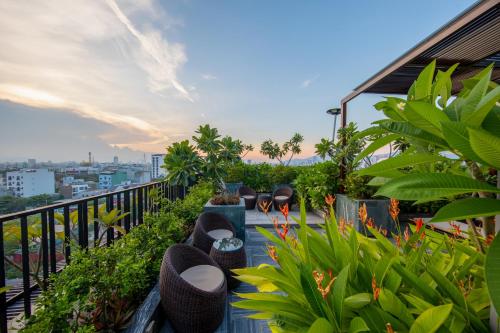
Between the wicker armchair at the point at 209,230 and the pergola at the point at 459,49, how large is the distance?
11.1 ft

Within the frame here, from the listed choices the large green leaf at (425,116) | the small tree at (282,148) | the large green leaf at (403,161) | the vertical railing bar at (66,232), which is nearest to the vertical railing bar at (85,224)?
the vertical railing bar at (66,232)

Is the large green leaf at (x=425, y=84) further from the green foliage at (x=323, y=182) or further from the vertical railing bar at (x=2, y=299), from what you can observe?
the green foliage at (x=323, y=182)

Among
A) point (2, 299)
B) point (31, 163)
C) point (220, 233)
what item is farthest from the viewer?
point (31, 163)

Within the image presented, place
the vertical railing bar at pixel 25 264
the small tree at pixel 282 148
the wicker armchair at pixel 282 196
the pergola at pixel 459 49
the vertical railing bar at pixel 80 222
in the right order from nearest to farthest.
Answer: the vertical railing bar at pixel 25 264
the vertical railing bar at pixel 80 222
the pergola at pixel 459 49
the wicker armchair at pixel 282 196
the small tree at pixel 282 148

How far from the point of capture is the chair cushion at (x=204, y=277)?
6.91 feet

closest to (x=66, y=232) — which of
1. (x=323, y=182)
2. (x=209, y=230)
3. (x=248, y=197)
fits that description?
(x=209, y=230)

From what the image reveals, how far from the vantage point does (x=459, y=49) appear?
3.32 metres

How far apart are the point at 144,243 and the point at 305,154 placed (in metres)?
15.1

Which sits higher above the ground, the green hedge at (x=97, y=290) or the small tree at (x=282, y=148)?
the small tree at (x=282, y=148)

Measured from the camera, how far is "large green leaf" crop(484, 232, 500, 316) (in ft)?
1.22

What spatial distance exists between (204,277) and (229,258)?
0.54m

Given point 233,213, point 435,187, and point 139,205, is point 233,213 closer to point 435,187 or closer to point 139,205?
point 139,205

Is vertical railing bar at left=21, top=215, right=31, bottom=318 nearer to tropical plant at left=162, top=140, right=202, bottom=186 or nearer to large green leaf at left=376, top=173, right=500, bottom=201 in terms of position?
large green leaf at left=376, top=173, right=500, bottom=201

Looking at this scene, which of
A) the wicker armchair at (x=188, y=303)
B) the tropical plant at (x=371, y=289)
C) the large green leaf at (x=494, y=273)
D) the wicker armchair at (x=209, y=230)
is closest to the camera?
the large green leaf at (x=494, y=273)
